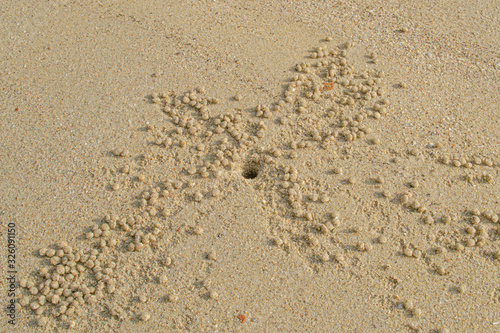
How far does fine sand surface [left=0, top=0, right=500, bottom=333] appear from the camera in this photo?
2332 mm

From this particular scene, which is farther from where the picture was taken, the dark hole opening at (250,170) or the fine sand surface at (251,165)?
the dark hole opening at (250,170)

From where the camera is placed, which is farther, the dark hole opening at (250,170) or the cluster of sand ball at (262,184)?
the dark hole opening at (250,170)

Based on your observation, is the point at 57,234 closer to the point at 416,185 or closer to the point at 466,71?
the point at 416,185

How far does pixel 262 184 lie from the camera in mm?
2650

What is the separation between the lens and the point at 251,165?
2783mm

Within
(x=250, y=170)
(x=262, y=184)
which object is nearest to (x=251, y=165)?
(x=250, y=170)

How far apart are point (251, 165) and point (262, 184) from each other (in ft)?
0.65

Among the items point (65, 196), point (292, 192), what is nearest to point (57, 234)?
point (65, 196)

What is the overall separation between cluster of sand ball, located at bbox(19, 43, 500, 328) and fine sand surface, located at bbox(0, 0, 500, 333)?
0.5 inches

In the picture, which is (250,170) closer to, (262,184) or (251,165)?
(251,165)

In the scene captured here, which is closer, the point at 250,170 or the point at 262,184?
the point at 262,184

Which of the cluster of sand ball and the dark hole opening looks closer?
the cluster of sand ball

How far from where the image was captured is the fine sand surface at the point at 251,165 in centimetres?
233

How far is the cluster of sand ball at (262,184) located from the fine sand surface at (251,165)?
13mm
